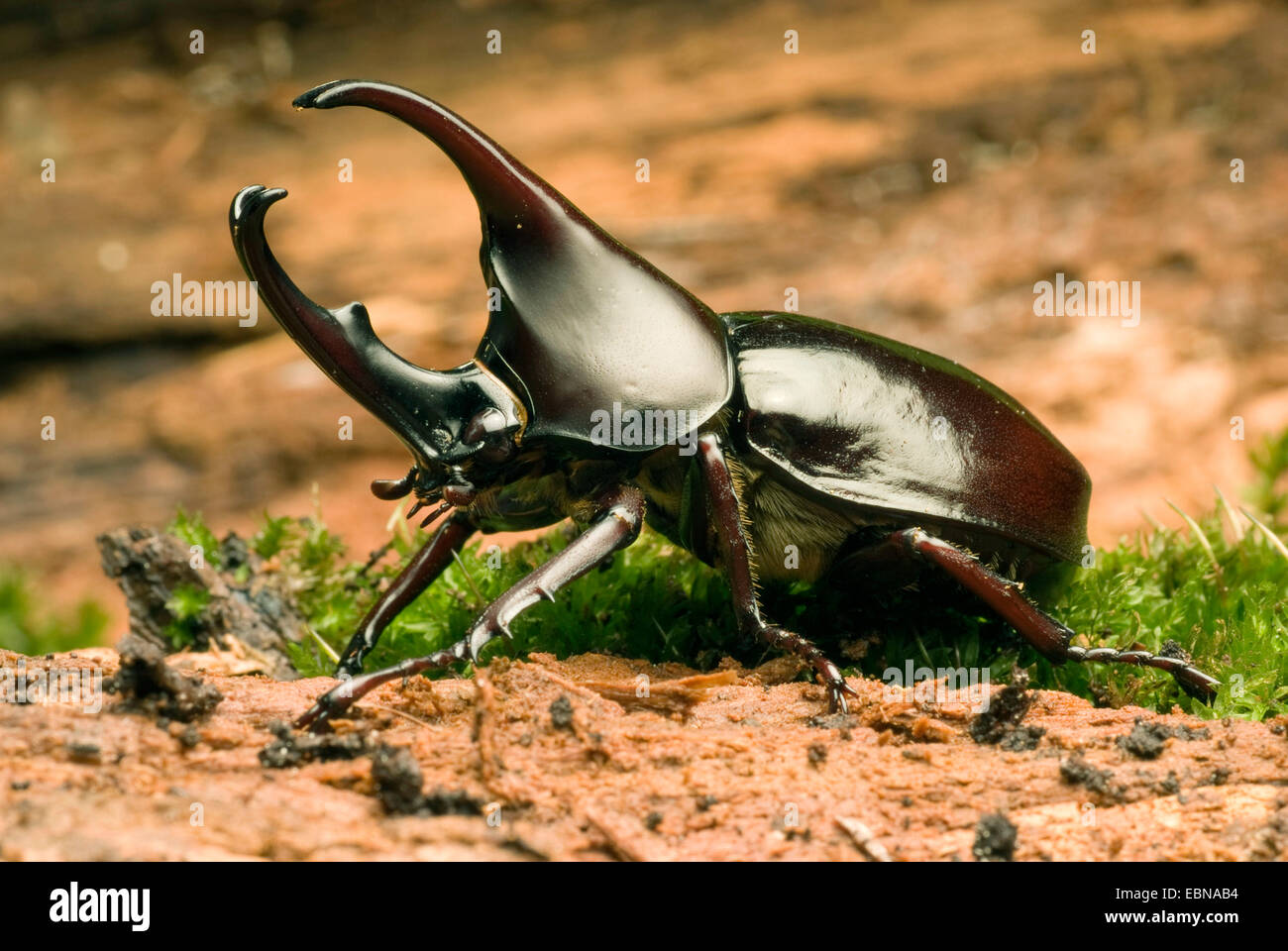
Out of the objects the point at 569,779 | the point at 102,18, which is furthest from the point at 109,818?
the point at 102,18

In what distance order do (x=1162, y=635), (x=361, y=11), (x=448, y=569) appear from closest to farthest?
(x=1162, y=635)
(x=448, y=569)
(x=361, y=11)

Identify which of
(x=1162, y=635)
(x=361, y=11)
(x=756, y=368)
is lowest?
(x=1162, y=635)

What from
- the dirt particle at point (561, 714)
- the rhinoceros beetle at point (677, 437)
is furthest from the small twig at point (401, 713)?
the rhinoceros beetle at point (677, 437)

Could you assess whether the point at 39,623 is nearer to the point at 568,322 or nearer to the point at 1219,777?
the point at 568,322

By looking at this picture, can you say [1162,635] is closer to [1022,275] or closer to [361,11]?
[1022,275]

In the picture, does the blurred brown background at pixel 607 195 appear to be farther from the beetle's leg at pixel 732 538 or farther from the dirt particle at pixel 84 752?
the dirt particle at pixel 84 752

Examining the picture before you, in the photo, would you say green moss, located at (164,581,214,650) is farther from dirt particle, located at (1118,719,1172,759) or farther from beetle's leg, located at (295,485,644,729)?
dirt particle, located at (1118,719,1172,759)
